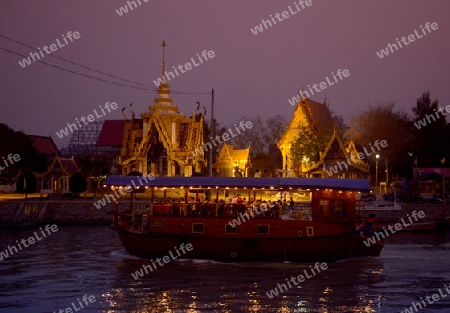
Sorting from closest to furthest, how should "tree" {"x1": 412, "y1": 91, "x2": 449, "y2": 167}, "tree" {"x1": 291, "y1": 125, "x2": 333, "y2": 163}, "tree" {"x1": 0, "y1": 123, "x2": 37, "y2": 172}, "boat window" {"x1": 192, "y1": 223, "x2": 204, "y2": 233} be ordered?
1. "boat window" {"x1": 192, "y1": 223, "x2": 204, "y2": 233}
2. "tree" {"x1": 291, "y1": 125, "x2": 333, "y2": 163}
3. "tree" {"x1": 0, "y1": 123, "x2": 37, "y2": 172}
4. "tree" {"x1": 412, "y1": 91, "x2": 449, "y2": 167}

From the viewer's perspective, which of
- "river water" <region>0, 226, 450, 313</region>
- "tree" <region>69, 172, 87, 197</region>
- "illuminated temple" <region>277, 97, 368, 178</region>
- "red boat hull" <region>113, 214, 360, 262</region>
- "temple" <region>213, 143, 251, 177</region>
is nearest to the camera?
"river water" <region>0, 226, 450, 313</region>

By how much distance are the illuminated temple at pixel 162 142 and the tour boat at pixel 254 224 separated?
29994 mm

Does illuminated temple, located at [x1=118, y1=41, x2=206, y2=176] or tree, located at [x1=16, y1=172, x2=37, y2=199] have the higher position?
illuminated temple, located at [x1=118, y1=41, x2=206, y2=176]

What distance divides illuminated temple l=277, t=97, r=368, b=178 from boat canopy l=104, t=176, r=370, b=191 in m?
23.2

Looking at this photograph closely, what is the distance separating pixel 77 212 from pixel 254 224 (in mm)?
24862

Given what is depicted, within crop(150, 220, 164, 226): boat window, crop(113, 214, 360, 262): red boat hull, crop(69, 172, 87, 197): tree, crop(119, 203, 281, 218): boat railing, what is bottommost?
crop(113, 214, 360, 262): red boat hull

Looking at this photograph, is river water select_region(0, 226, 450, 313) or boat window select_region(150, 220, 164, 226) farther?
boat window select_region(150, 220, 164, 226)

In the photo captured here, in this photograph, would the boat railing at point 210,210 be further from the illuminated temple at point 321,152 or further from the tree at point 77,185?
the tree at point 77,185

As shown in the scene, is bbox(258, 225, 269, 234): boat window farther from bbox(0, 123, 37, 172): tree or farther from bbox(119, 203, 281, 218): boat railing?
bbox(0, 123, 37, 172): tree

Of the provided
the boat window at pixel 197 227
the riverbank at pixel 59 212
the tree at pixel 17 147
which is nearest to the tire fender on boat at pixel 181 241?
the boat window at pixel 197 227

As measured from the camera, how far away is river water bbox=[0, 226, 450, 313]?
67.3ft

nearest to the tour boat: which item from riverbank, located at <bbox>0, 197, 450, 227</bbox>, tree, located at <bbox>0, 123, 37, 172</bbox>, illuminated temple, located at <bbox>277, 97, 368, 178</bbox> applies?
riverbank, located at <bbox>0, 197, 450, 227</bbox>

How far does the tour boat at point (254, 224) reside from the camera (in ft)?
92.9

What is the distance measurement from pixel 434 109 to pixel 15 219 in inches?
2119
